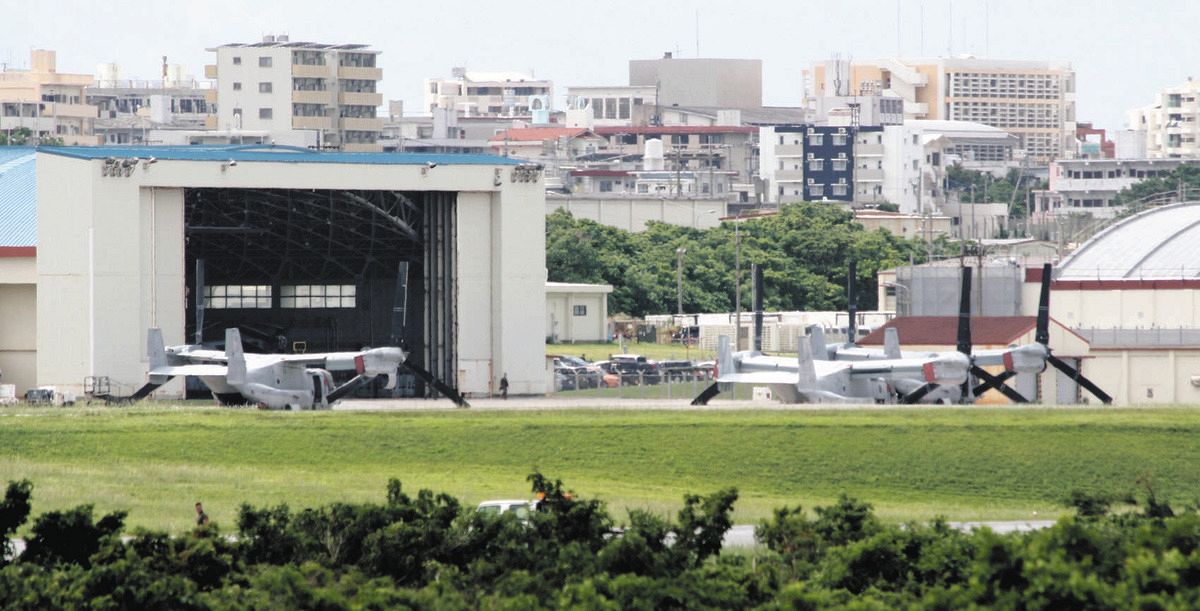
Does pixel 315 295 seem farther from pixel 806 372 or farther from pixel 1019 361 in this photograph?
pixel 1019 361

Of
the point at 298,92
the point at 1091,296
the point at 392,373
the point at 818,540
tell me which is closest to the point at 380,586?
the point at 818,540

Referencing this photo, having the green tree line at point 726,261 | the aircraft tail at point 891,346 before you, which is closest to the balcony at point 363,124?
the green tree line at point 726,261

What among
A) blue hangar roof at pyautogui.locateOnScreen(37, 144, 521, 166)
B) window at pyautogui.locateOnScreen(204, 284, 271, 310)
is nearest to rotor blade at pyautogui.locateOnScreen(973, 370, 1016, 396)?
blue hangar roof at pyautogui.locateOnScreen(37, 144, 521, 166)

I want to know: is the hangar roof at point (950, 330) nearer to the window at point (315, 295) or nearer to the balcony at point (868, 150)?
the window at point (315, 295)

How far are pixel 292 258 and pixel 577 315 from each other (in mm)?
33216

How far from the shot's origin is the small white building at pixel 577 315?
10938 cm

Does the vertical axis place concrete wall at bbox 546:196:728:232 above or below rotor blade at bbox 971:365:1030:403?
above

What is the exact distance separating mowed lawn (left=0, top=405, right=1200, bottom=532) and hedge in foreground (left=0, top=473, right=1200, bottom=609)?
1508 centimetres

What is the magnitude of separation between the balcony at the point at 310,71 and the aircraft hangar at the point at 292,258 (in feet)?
313

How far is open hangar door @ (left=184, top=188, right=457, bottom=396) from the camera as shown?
2906 inches

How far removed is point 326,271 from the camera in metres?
81.2

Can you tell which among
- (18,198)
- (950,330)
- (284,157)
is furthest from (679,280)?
(284,157)

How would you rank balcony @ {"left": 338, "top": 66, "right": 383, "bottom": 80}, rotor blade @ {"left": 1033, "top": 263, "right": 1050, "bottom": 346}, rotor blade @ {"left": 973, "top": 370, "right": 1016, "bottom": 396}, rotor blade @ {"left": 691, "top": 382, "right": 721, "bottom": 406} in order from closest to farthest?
rotor blade @ {"left": 973, "top": 370, "right": 1016, "bottom": 396} → rotor blade @ {"left": 1033, "top": 263, "right": 1050, "bottom": 346} → rotor blade @ {"left": 691, "top": 382, "right": 721, "bottom": 406} → balcony @ {"left": 338, "top": 66, "right": 383, "bottom": 80}

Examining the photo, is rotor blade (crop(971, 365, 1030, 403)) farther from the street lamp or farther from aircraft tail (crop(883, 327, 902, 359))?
the street lamp
